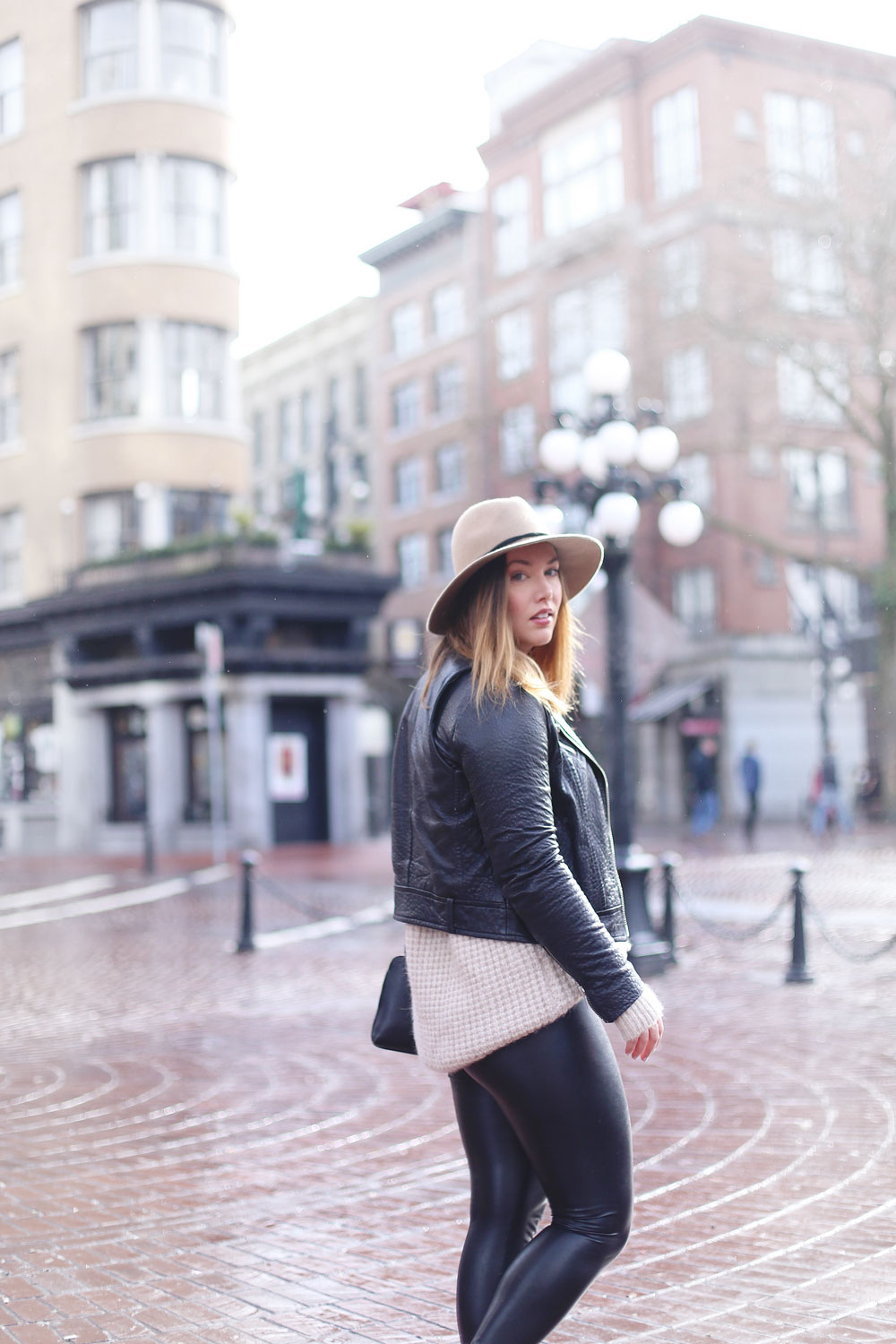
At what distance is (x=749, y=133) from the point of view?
130ft

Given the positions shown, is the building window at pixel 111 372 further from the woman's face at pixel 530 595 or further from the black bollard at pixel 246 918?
the woman's face at pixel 530 595

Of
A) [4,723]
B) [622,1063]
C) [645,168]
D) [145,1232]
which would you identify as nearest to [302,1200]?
[145,1232]

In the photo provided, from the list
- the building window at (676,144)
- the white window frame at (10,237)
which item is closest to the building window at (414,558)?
the building window at (676,144)

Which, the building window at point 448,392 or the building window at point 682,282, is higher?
the building window at point 448,392

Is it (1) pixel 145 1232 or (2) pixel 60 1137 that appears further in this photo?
(2) pixel 60 1137

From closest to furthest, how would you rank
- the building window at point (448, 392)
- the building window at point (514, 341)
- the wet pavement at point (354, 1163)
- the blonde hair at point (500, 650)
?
the blonde hair at point (500, 650)
the wet pavement at point (354, 1163)
the building window at point (514, 341)
the building window at point (448, 392)


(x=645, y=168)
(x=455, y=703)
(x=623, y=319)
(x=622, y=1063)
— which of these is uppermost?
(x=645, y=168)

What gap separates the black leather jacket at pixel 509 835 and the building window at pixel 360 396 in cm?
5219

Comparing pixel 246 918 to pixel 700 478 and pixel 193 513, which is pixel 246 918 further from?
Answer: pixel 700 478

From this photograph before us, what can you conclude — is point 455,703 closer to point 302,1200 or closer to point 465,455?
point 302,1200

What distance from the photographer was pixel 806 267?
31.2 metres

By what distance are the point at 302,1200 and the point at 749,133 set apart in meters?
38.0

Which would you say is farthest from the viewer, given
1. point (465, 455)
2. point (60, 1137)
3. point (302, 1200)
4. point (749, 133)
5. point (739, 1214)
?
point (465, 455)

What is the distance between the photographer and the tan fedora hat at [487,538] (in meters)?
3.16
